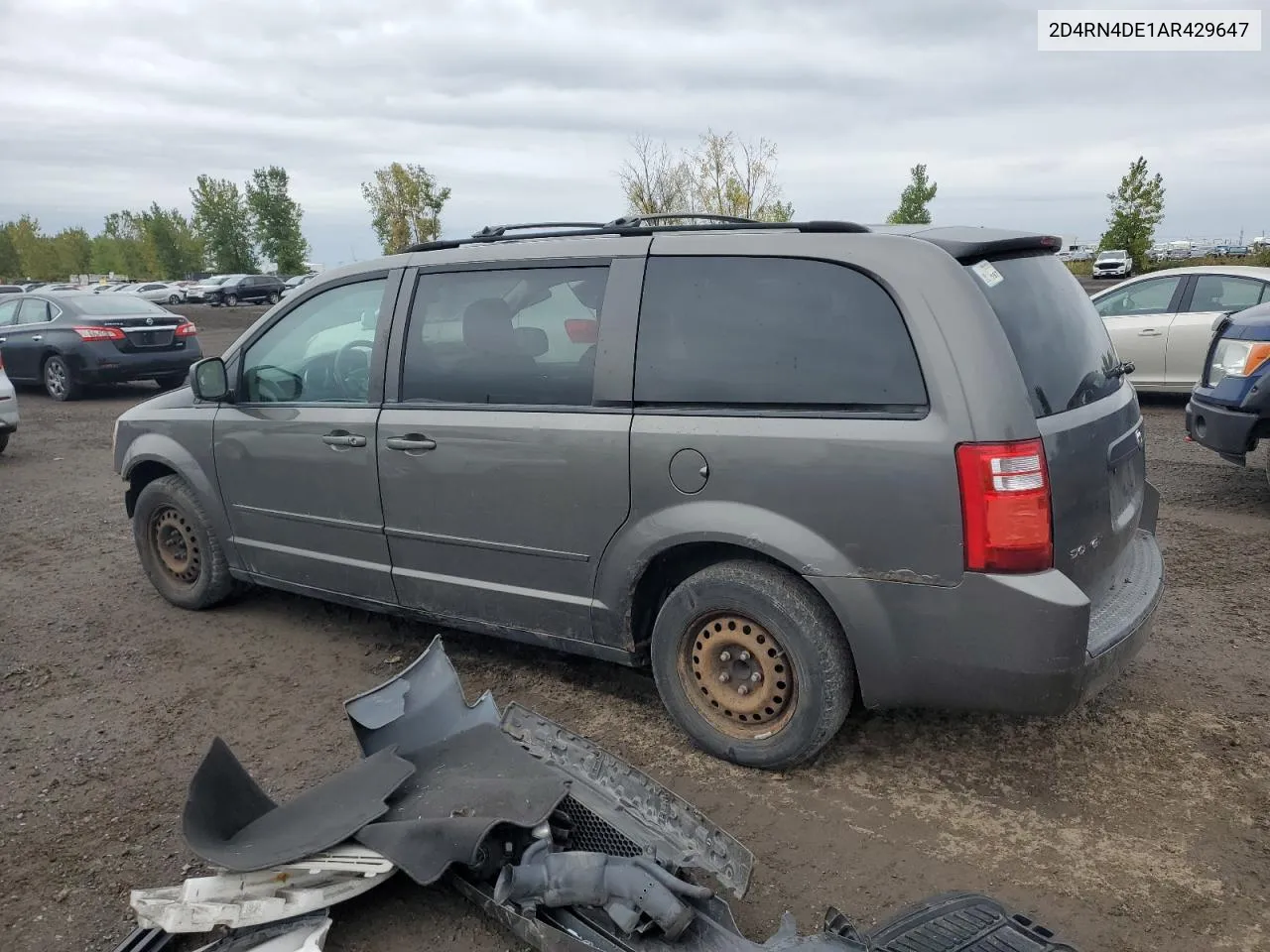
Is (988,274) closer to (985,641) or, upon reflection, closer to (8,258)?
(985,641)

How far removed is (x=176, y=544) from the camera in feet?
16.9

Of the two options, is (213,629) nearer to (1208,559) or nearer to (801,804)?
(801,804)

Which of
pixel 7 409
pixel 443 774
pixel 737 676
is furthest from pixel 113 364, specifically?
pixel 737 676

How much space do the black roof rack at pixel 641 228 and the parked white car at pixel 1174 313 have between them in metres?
7.33

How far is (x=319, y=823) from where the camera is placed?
2777 millimetres

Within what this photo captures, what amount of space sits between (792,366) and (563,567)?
1.18 metres

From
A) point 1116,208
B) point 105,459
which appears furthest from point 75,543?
point 1116,208

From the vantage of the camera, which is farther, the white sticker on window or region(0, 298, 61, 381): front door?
region(0, 298, 61, 381): front door

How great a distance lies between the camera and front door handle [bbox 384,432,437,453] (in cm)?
388

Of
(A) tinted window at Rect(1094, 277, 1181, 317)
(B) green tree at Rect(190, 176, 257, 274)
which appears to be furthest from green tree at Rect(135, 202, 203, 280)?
(A) tinted window at Rect(1094, 277, 1181, 317)

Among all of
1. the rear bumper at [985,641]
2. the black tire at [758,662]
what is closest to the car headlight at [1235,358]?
the rear bumper at [985,641]

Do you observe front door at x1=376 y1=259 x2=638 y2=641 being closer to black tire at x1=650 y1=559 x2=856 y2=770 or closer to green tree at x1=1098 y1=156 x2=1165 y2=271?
black tire at x1=650 y1=559 x2=856 y2=770

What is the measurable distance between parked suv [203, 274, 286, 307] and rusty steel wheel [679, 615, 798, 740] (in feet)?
144

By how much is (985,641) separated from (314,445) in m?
2.91
